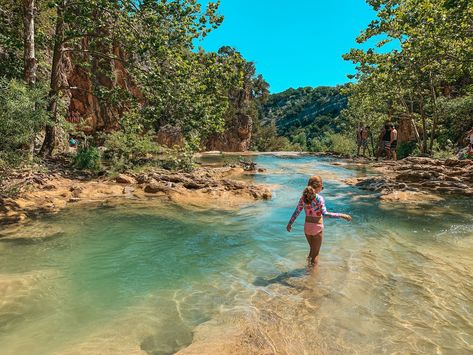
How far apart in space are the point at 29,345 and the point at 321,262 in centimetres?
425

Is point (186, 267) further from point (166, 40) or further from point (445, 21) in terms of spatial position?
point (445, 21)

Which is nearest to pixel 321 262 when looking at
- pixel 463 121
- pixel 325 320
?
pixel 325 320

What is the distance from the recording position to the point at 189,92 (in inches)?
539

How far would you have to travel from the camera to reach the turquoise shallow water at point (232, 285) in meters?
3.80

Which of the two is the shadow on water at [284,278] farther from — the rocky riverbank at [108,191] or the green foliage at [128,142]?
the green foliage at [128,142]

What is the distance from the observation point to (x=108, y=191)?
1158cm

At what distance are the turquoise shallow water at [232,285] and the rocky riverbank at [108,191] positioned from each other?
135 cm

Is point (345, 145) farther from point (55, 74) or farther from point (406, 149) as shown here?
point (55, 74)

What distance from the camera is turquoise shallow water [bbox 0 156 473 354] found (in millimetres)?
3803

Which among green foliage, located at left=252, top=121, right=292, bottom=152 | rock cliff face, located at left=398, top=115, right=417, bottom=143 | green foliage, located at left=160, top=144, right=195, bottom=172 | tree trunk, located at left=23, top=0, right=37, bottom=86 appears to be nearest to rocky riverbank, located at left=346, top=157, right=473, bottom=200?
green foliage, located at left=160, top=144, right=195, bottom=172

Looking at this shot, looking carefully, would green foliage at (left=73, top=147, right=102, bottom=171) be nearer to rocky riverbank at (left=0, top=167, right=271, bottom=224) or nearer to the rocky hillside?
rocky riverbank at (left=0, top=167, right=271, bottom=224)

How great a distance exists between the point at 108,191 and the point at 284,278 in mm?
7825

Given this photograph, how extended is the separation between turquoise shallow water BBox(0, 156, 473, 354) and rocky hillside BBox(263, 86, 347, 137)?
358 feet

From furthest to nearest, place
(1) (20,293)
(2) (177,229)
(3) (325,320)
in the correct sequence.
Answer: (2) (177,229), (1) (20,293), (3) (325,320)
